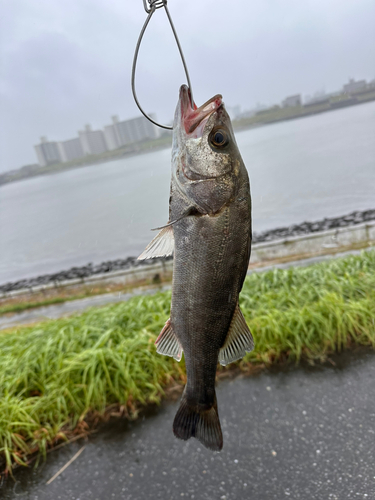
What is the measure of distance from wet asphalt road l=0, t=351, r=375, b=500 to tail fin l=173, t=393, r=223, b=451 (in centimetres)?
218

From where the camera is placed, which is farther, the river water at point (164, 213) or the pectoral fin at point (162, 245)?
the river water at point (164, 213)

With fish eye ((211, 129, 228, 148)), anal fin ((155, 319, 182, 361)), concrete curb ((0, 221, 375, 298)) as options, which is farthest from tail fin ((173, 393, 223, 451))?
concrete curb ((0, 221, 375, 298))

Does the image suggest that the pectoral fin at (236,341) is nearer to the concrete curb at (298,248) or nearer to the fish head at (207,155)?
the fish head at (207,155)

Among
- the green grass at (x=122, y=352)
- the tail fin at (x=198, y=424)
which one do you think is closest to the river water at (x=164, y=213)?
the green grass at (x=122, y=352)

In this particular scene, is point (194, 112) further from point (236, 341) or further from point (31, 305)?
point (31, 305)

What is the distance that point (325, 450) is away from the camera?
3.63 m

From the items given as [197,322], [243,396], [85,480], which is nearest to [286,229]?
[243,396]

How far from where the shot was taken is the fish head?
57.1 inches

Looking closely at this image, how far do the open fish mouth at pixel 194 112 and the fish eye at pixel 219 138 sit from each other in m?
0.06

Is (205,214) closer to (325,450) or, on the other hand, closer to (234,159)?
(234,159)

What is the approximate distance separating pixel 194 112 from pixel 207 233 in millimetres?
525

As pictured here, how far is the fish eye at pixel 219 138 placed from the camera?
1459 millimetres

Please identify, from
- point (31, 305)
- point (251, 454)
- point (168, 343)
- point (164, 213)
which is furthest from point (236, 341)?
point (164, 213)

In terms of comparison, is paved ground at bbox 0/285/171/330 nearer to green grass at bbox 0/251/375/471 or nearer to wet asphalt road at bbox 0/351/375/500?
green grass at bbox 0/251/375/471
